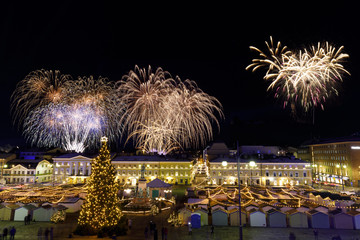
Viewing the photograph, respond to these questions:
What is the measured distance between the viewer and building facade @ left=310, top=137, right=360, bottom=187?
72.5 metres

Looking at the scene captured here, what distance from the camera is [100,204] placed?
24219mm

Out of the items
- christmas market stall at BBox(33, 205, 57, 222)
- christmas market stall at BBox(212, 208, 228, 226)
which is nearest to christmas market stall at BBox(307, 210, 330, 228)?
christmas market stall at BBox(212, 208, 228, 226)

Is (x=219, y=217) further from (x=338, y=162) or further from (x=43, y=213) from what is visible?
(x=338, y=162)

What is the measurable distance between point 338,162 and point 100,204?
3315 inches

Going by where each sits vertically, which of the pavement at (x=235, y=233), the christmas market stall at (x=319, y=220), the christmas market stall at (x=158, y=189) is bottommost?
the pavement at (x=235, y=233)

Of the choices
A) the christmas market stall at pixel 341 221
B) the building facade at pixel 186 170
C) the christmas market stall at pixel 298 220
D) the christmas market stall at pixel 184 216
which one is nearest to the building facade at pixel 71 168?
→ the building facade at pixel 186 170

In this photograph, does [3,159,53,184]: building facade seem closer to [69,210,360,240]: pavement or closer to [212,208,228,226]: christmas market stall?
[69,210,360,240]: pavement

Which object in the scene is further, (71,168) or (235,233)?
(71,168)

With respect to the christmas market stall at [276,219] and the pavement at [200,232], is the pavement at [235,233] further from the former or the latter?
the christmas market stall at [276,219]

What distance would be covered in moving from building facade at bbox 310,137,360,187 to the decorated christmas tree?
2432 inches

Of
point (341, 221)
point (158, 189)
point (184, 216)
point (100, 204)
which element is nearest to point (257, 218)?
point (184, 216)

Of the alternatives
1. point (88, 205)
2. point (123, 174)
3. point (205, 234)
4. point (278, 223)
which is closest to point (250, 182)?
point (123, 174)

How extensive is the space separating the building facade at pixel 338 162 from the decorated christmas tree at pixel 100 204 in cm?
6178

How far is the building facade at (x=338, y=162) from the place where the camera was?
238ft
